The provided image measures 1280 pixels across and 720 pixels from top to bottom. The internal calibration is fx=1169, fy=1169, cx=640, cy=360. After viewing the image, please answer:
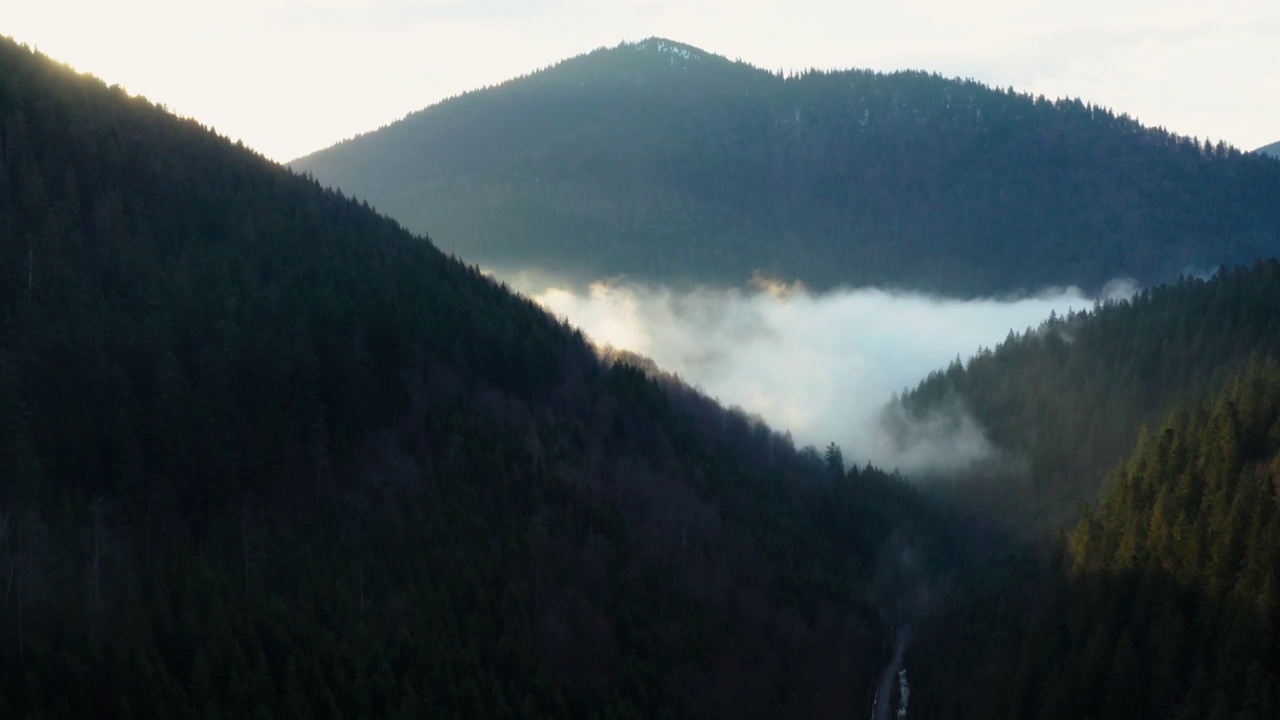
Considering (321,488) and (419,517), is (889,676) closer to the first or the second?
(419,517)

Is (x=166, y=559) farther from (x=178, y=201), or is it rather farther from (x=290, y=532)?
(x=178, y=201)

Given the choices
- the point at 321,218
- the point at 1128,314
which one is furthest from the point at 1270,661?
the point at 1128,314

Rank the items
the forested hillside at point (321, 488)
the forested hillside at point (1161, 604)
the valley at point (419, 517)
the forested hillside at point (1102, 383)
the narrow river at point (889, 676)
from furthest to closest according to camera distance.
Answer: the forested hillside at point (1102, 383)
the narrow river at point (889, 676)
the forested hillside at point (1161, 604)
the valley at point (419, 517)
the forested hillside at point (321, 488)

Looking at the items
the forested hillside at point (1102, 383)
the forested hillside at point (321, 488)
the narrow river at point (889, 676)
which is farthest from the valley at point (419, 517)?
the forested hillside at point (1102, 383)

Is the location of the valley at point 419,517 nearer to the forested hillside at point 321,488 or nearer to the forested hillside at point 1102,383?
the forested hillside at point 321,488

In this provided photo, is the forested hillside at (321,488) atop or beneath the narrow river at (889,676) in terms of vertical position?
atop

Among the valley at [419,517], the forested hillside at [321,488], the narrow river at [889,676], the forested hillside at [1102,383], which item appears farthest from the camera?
the forested hillside at [1102,383]

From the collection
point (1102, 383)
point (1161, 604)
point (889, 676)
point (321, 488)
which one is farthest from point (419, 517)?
point (1102, 383)
